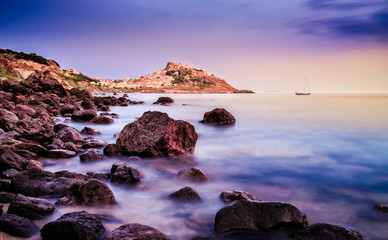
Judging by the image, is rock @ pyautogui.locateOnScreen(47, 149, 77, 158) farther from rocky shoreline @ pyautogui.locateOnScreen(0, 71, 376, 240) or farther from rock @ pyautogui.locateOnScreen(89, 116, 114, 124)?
rock @ pyautogui.locateOnScreen(89, 116, 114, 124)

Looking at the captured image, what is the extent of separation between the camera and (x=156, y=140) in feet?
25.2

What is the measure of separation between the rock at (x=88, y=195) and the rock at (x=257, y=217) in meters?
1.92

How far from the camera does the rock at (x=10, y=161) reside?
205 inches

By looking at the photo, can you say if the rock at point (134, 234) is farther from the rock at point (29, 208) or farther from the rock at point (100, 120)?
the rock at point (100, 120)

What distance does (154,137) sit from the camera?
25.4 ft

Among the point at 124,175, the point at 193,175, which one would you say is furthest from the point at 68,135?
the point at 193,175

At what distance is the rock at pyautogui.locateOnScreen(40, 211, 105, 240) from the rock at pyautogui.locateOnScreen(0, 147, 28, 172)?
9.06 ft

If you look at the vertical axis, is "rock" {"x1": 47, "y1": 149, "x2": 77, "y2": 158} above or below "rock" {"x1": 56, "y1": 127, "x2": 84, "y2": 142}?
below

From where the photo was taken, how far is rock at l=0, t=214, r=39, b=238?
3174 mm

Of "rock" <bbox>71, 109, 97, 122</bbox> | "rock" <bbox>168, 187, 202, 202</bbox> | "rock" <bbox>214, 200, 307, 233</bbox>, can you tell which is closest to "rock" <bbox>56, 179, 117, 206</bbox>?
"rock" <bbox>168, 187, 202, 202</bbox>

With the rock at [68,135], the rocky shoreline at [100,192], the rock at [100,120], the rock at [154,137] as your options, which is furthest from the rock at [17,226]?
the rock at [100,120]

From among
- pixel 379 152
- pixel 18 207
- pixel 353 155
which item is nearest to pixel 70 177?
pixel 18 207

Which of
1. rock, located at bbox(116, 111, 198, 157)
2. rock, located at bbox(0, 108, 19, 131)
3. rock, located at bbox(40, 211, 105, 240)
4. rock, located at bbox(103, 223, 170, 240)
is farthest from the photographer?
rock, located at bbox(0, 108, 19, 131)

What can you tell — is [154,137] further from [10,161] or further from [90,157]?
[10,161]
